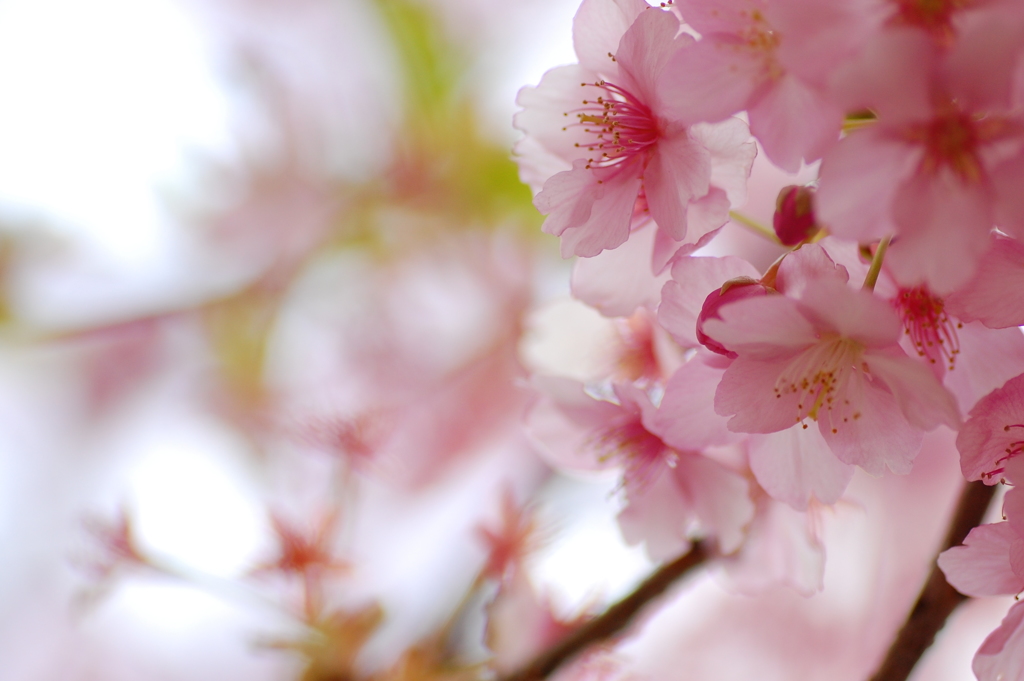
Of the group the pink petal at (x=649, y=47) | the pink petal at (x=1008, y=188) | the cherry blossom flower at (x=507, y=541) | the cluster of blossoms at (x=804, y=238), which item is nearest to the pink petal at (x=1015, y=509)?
the cluster of blossoms at (x=804, y=238)

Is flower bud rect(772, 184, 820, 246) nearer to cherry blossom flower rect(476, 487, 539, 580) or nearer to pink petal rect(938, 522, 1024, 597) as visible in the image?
pink petal rect(938, 522, 1024, 597)

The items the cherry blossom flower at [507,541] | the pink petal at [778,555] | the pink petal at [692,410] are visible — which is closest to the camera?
the pink petal at [692,410]

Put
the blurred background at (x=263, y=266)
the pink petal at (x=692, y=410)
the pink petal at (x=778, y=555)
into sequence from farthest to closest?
1. the blurred background at (x=263, y=266)
2. the pink petal at (x=778, y=555)
3. the pink petal at (x=692, y=410)

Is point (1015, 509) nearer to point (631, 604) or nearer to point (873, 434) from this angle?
point (873, 434)

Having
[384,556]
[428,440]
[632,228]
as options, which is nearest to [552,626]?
[632,228]

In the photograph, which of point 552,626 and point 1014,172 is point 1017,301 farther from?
point 552,626

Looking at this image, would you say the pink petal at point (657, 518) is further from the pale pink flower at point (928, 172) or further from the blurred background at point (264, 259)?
the blurred background at point (264, 259)

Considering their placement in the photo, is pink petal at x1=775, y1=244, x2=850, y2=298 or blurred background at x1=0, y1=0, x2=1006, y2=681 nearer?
pink petal at x1=775, y1=244, x2=850, y2=298

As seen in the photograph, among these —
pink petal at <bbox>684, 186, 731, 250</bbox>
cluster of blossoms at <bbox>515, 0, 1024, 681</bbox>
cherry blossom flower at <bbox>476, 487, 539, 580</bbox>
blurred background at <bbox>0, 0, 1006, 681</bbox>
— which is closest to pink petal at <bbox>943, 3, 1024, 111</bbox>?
cluster of blossoms at <bbox>515, 0, 1024, 681</bbox>
